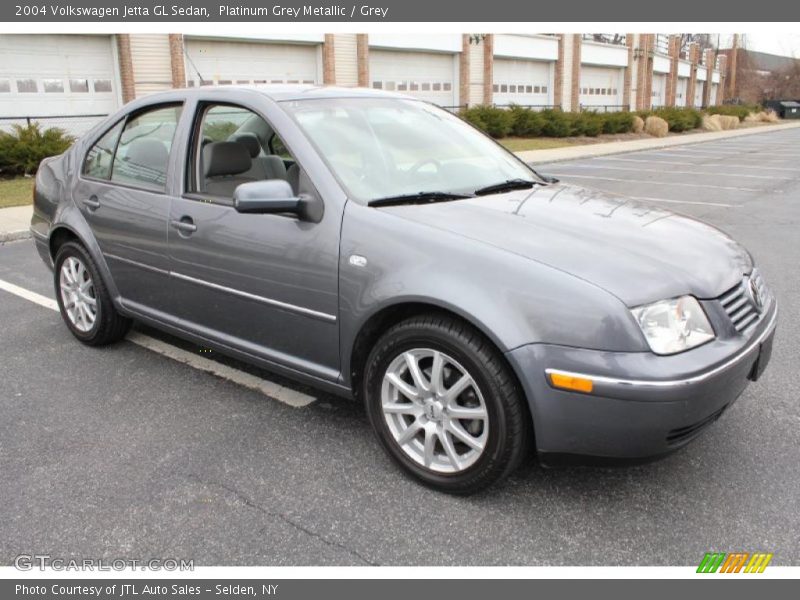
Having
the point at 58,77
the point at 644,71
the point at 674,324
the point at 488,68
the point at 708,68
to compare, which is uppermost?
the point at 708,68

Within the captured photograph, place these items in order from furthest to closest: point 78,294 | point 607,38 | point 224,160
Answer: point 607,38
point 78,294
point 224,160

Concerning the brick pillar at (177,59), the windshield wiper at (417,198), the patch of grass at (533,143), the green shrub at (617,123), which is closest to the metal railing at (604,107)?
the green shrub at (617,123)

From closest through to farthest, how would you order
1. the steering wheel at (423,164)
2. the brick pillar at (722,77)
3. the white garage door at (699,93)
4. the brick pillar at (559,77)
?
the steering wheel at (423,164)
the brick pillar at (559,77)
the white garage door at (699,93)
the brick pillar at (722,77)

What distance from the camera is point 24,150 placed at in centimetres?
1449

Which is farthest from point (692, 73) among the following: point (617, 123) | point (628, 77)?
point (617, 123)

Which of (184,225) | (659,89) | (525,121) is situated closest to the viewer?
(184,225)

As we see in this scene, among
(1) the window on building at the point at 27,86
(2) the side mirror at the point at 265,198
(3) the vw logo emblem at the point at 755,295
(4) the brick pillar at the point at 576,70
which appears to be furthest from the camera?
(4) the brick pillar at the point at 576,70

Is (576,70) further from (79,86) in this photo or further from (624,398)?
(624,398)

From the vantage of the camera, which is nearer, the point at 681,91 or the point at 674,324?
the point at 674,324

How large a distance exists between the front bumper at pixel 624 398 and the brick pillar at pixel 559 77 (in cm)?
3551

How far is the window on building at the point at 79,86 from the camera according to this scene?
1950 centimetres

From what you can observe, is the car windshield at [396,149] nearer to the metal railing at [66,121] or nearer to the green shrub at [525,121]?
the metal railing at [66,121]

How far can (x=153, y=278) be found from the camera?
3992mm

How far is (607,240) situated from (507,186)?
94 cm
